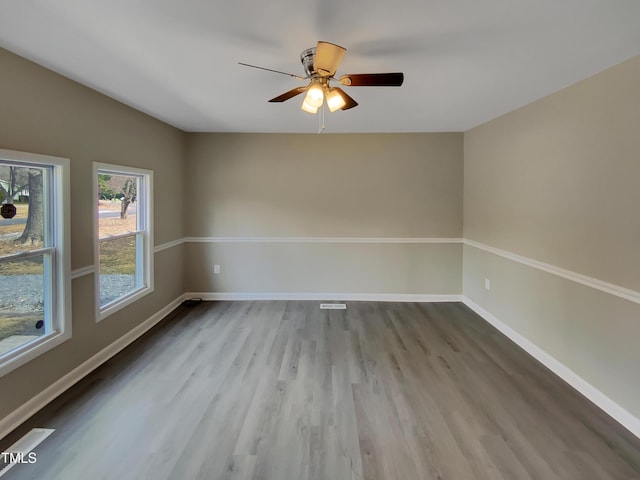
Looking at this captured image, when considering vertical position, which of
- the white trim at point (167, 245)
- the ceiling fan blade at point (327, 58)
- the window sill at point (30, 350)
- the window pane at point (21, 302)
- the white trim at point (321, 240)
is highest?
the ceiling fan blade at point (327, 58)

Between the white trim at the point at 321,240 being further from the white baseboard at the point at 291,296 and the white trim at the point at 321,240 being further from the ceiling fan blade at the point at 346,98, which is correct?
the ceiling fan blade at the point at 346,98

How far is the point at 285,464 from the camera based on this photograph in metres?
1.90

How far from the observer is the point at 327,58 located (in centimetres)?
190

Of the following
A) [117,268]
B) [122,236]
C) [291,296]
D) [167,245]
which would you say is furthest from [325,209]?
[117,268]

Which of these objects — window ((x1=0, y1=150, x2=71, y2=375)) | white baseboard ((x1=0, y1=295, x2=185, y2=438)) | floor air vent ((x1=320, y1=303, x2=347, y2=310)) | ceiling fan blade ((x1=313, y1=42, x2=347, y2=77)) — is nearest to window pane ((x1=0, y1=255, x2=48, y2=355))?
window ((x1=0, y1=150, x2=71, y2=375))

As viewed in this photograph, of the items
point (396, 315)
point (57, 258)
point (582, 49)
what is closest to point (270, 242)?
point (396, 315)

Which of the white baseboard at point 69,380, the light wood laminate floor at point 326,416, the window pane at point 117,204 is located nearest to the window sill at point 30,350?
the white baseboard at point 69,380

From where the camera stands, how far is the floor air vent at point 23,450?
188cm

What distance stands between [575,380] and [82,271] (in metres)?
4.16

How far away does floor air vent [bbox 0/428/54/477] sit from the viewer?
6.18 ft

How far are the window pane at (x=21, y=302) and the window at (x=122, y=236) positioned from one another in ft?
1.77

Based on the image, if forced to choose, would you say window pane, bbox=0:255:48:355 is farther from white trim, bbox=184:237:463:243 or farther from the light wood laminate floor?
white trim, bbox=184:237:463:243

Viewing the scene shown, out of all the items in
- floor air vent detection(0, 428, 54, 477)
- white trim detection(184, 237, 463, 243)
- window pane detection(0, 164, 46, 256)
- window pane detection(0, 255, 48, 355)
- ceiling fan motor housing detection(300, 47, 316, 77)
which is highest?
ceiling fan motor housing detection(300, 47, 316, 77)

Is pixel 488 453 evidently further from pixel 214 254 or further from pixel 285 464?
pixel 214 254
